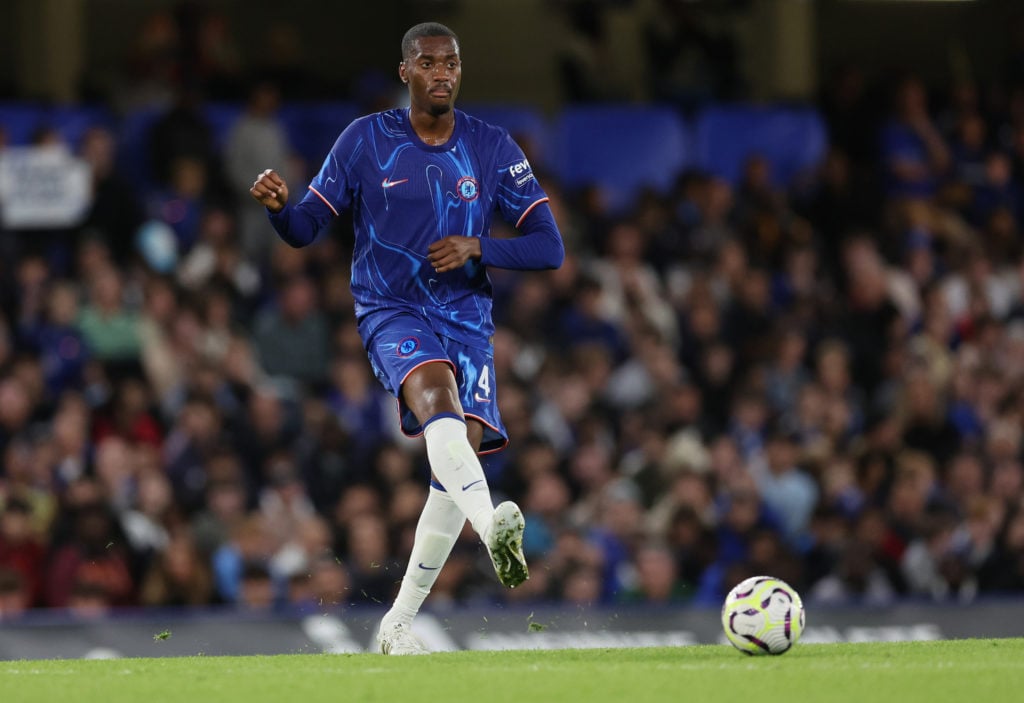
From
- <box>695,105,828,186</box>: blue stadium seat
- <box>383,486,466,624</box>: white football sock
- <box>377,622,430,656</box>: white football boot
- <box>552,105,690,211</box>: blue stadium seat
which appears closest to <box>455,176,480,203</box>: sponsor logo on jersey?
<box>383,486,466,624</box>: white football sock

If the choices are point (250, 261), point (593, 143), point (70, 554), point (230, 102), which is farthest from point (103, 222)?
point (593, 143)

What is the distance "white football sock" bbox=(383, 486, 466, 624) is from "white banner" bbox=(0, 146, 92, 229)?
22.6ft

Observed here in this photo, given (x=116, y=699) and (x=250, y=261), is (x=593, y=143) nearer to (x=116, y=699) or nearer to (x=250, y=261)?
(x=250, y=261)

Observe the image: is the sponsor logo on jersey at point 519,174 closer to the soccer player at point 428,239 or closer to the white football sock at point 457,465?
the soccer player at point 428,239

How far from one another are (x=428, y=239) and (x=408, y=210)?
155mm

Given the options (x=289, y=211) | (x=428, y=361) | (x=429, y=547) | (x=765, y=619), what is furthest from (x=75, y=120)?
(x=765, y=619)

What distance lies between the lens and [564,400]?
14.6 m

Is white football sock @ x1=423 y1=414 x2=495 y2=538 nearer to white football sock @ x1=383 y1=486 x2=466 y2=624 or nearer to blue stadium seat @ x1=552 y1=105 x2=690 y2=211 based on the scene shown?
white football sock @ x1=383 y1=486 x2=466 y2=624

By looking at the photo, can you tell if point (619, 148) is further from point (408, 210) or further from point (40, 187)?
point (408, 210)

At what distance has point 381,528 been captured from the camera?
12.6m

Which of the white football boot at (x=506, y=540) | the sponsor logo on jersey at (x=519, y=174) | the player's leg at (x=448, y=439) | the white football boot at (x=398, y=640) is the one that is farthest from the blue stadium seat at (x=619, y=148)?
the white football boot at (x=506, y=540)

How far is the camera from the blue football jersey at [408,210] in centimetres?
823

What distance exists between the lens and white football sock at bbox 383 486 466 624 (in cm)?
838

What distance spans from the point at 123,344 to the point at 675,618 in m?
5.03
